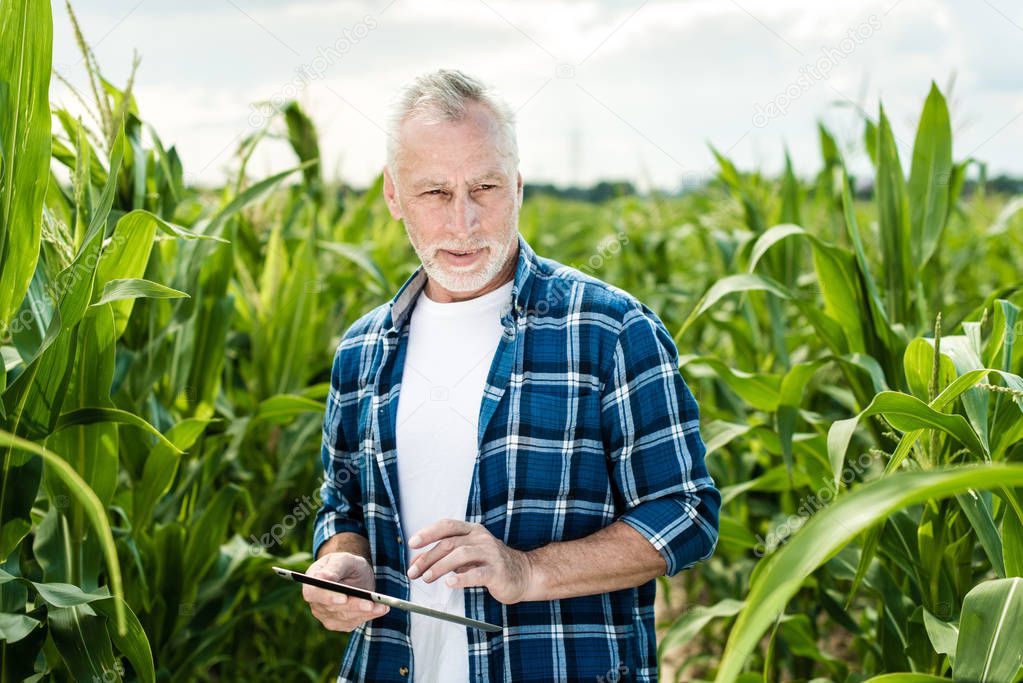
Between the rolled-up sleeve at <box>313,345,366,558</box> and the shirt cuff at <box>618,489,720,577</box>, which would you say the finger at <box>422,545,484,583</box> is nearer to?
the shirt cuff at <box>618,489,720,577</box>

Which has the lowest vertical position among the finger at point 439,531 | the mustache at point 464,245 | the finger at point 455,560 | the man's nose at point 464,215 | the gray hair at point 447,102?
the finger at point 455,560

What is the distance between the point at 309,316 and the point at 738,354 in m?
1.20

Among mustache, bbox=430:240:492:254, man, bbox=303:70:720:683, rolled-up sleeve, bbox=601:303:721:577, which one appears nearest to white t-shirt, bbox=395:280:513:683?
man, bbox=303:70:720:683

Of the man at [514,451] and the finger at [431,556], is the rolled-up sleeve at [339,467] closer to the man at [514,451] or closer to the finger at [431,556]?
the man at [514,451]

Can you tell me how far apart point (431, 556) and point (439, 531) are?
0.11ft

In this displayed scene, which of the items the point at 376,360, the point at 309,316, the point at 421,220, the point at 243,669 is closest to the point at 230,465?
the point at 309,316

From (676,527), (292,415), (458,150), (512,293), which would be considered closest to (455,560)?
(676,527)

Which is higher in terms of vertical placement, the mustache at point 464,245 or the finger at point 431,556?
the mustache at point 464,245

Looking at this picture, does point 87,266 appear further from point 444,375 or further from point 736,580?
point 736,580

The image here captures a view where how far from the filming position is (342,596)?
122 cm

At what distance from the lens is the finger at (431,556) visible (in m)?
1.14

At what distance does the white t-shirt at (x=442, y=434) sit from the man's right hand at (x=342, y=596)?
0.26ft

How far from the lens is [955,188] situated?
2.10 metres

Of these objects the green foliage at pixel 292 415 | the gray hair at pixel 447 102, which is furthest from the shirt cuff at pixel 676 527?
the gray hair at pixel 447 102
